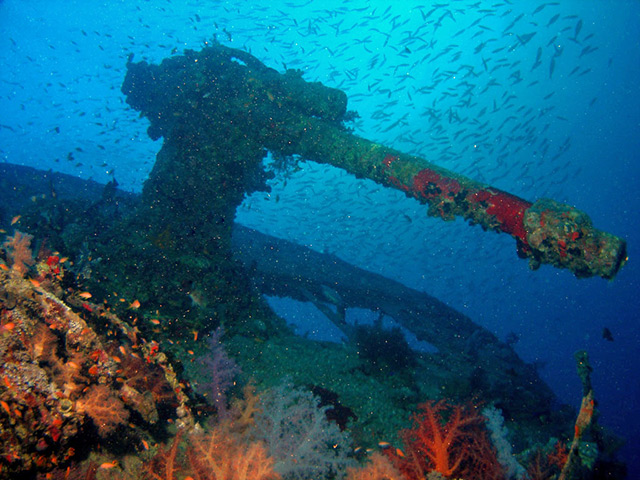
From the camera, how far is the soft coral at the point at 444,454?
3.24 m

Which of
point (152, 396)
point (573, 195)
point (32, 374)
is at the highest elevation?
point (573, 195)

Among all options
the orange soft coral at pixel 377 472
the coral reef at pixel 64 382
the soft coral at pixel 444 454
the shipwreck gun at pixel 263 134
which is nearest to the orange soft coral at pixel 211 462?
the coral reef at pixel 64 382

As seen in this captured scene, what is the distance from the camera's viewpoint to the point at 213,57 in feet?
28.5

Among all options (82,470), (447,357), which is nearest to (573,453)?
(82,470)

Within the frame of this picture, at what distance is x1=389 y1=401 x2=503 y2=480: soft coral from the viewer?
324 cm

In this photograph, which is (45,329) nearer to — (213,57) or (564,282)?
(213,57)

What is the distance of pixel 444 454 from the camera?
3289mm

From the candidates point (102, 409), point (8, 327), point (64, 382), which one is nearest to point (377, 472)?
point (102, 409)

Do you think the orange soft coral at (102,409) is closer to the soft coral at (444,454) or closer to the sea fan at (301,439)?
the sea fan at (301,439)

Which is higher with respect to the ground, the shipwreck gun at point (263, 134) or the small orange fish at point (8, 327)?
the shipwreck gun at point (263, 134)

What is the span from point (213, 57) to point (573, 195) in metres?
95.0

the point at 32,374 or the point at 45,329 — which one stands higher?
the point at 45,329

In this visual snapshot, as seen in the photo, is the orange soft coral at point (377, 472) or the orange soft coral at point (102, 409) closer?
the orange soft coral at point (102, 409)

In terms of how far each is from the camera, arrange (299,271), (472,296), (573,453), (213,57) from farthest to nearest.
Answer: (472,296)
(299,271)
(213,57)
(573,453)
